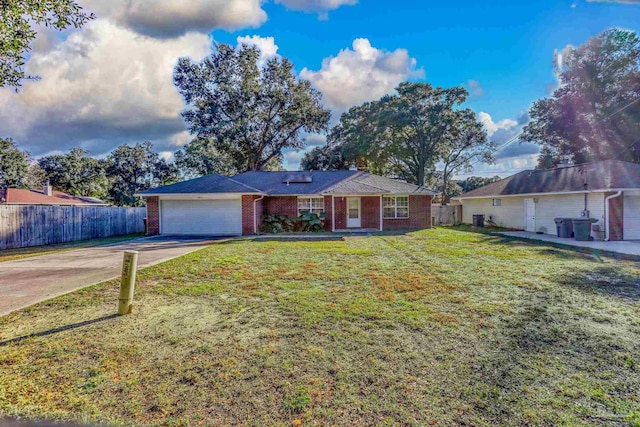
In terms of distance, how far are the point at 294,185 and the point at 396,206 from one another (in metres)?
6.50

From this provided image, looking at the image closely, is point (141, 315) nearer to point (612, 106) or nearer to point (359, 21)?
point (359, 21)

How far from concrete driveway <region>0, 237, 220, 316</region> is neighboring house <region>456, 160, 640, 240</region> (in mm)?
17013

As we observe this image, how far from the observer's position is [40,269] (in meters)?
8.73

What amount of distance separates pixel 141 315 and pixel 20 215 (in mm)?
13173

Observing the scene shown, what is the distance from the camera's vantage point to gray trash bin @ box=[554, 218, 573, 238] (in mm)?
15688

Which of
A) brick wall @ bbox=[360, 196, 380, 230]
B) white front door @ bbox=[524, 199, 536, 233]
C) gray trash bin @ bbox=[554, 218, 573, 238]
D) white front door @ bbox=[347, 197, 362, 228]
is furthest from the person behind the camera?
white front door @ bbox=[347, 197, 362, 228]

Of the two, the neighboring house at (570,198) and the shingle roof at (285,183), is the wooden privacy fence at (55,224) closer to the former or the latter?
the shingle roof at (285,183)

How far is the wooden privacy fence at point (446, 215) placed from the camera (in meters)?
26.7

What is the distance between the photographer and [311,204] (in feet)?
67.1

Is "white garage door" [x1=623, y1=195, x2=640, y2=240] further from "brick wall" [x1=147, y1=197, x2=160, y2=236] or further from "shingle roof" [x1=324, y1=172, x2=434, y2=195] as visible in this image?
"brick wall" [x1=147, y1=197, x2=160, y2=236]

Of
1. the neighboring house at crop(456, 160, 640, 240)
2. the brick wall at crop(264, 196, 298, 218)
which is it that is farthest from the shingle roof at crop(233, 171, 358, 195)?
the neighboring house at crop(456, 160, 640, 240)

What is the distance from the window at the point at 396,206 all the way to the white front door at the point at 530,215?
22.1 ft

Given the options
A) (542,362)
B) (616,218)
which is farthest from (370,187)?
(542,362)

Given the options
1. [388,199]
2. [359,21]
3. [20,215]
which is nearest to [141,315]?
[20,215]
